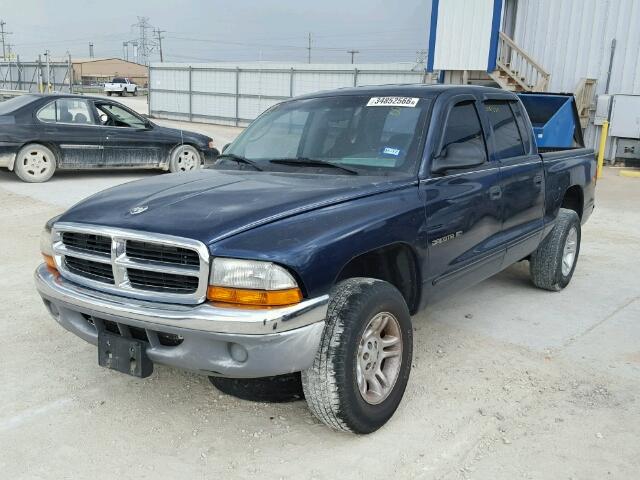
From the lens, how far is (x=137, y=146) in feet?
38.6

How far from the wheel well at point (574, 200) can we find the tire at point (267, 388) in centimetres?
367

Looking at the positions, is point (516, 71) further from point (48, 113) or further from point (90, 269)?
point (90, 269)

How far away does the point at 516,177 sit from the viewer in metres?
4.63

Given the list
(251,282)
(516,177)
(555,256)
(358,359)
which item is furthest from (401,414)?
(555,256)

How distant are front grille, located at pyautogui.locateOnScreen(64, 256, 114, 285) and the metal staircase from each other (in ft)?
48.7

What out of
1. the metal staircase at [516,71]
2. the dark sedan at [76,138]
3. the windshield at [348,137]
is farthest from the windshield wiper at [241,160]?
the metal staircase at [516,71]

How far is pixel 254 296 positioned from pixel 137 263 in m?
0.61

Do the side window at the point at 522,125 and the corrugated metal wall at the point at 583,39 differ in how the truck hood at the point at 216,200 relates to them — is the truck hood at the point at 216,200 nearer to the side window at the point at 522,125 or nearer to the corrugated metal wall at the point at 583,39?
the side window at the point at 522,125

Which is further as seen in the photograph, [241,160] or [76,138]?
[76,138]

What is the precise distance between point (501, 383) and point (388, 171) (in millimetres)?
1459

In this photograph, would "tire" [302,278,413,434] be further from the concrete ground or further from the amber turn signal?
the amber turn signal

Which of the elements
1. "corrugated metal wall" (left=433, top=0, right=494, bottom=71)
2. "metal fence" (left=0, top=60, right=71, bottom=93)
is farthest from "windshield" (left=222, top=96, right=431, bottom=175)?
"metal fence" (left=0, top=60, right=71, bottom=93)

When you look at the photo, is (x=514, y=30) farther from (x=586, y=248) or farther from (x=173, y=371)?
(x=173, y=371)

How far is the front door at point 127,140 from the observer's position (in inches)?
451
